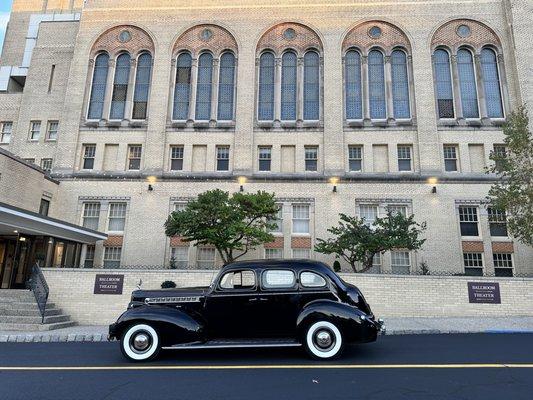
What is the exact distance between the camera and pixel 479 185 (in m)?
23.4

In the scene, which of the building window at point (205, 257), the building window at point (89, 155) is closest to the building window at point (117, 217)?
the building window at point (89, 155)

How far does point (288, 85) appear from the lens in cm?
2669

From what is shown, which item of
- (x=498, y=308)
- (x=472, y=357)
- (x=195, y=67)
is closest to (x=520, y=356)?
(x=472, y=357)

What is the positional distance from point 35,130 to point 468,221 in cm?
3150

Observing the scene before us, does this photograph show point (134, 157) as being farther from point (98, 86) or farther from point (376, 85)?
point (376, 85)

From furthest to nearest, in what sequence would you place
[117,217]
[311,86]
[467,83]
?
[311,86]
[467,83]
[117,217]

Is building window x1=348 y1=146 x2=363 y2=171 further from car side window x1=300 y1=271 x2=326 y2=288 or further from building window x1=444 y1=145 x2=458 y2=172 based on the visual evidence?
car side window x1=300 y1=271 x2=326 y2=288

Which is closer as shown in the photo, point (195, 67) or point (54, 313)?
point (54, 313)

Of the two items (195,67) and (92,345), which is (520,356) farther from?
(195,67)

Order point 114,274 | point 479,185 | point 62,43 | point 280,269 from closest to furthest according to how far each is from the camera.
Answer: point 280,269
point 114,274
point 479,185
point 62,43

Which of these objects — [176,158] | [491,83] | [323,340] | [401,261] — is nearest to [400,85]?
[491,83]

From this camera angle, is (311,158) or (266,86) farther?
(266,86)

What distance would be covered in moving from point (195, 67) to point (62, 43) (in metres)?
12.1

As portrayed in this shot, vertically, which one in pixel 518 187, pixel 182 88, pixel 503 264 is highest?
pixel 182 88
